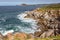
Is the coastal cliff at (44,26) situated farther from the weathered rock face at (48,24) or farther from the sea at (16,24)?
the sea at (16,24)

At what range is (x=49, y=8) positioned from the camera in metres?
45.0

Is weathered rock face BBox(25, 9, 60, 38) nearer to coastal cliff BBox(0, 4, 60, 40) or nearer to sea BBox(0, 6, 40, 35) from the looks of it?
coastal cliff BBox(0, 4, 60, 40)

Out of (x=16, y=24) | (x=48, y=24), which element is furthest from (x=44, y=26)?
(x=16, y=24)

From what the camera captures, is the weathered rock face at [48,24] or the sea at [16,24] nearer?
the weathered rock face at [48,24]

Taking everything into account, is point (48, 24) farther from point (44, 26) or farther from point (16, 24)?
point (16, 24)

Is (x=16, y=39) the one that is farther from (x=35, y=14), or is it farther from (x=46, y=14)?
(x=35, y=14)

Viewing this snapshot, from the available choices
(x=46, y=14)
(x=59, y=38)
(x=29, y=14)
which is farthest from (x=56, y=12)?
(x=59, y=38)

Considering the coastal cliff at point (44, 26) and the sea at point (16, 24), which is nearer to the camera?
the coastal cliff at point (44, 26)

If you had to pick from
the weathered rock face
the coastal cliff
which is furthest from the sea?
the weathered rock face

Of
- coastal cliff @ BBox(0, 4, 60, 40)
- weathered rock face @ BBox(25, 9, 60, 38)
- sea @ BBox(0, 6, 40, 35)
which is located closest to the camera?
coastal cliff @ BBox(0, 4, 60, 40)

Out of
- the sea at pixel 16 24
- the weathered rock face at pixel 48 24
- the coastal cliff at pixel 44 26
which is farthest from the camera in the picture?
the sea at pixel 16 24


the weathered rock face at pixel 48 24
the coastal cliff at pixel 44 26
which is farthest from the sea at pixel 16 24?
the weathered rock face at pixel 48 24

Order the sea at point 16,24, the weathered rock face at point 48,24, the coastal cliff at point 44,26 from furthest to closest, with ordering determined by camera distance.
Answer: the sea at point 16,24
the weathered rock face at point 48,24
the coastal cliff at point 44,26

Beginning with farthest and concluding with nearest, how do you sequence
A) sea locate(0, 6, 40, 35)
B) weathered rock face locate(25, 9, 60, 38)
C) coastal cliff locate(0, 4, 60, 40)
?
sea locate(0, 6, 40, 35) → weathered rock face locate(25, 9, 60, 38) → coastal cliff locate(0, 4, 60, 40)
